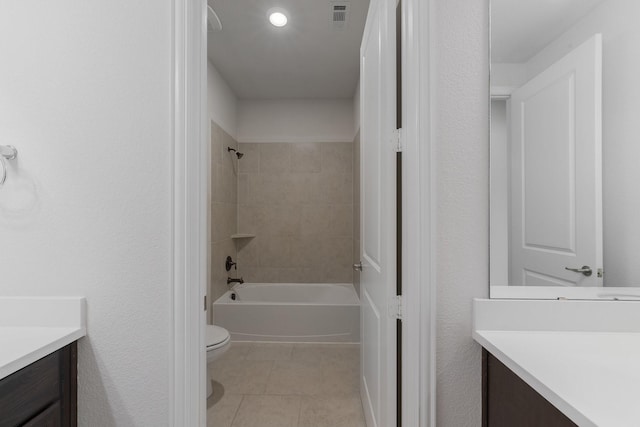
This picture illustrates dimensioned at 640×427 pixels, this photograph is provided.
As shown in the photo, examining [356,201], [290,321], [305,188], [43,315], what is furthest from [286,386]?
[305,188]

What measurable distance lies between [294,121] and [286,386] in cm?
287

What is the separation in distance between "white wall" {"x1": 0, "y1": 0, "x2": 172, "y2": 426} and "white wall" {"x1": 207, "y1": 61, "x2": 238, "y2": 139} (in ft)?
6.30

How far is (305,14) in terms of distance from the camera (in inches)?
93.9

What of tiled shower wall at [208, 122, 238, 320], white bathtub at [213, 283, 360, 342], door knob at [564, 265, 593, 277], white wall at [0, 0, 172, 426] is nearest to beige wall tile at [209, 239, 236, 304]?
tiled shower wall at [208, 122, 238, 320]

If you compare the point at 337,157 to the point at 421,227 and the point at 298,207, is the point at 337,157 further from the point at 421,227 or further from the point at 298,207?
the point at 421,227

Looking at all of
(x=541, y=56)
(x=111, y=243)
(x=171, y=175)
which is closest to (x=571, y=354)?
(x=541, y=56)

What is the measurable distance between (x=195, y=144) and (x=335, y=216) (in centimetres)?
298

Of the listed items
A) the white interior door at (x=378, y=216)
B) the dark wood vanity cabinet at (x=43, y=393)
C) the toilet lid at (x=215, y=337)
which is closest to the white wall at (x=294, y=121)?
the white interior door at (x=378, y=216)

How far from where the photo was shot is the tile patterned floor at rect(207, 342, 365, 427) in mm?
2023

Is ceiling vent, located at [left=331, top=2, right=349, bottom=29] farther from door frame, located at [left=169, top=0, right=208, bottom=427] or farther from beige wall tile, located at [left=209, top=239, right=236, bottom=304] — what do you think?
beige wall tile, located at [left=209, top=239, right=236, bottom=304]

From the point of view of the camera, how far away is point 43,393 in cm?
104

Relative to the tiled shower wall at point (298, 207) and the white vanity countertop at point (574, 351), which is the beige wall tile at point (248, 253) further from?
the white vanity countertop at point (574, 351)

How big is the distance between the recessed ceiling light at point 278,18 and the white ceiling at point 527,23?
5.25 ft

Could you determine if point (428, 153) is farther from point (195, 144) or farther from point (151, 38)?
point (151, 38)
